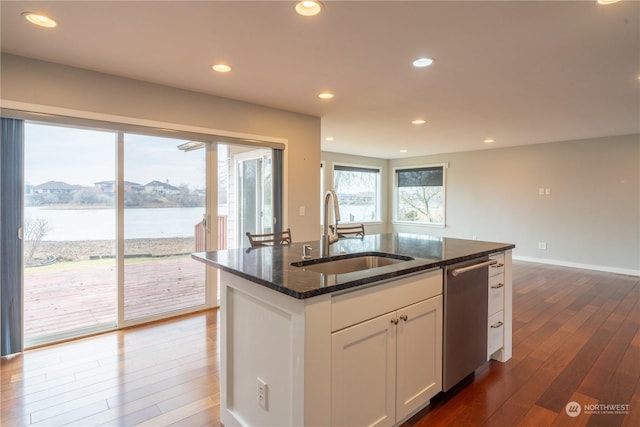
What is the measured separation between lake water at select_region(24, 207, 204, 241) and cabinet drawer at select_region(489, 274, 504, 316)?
2910 mm

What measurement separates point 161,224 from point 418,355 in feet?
9.25

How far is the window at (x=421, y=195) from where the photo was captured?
8242 millimetres

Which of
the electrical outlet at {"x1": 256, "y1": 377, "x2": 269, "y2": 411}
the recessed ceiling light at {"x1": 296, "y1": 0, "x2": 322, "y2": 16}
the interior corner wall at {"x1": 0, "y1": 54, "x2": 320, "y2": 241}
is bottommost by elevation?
the electrical outlet at {"x1": 256, "y1": 377, "x2": 269, "y2": 411}

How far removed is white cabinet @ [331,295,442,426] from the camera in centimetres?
147

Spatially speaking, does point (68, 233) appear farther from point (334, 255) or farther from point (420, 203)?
point (420, 203)

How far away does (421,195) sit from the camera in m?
8.65

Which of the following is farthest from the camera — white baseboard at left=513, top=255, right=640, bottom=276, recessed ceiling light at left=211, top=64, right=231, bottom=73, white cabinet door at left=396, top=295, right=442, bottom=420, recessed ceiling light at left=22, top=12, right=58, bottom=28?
white baseboard at left=513, top=255, right=640, bottom=276

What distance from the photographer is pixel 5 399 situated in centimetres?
206

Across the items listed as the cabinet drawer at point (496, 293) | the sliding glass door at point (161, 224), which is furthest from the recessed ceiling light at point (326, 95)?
the cabinet drawer at point (496, 293)

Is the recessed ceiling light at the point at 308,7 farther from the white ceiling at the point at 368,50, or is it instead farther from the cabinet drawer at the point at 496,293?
the cabinet drawer at the point at 496,293

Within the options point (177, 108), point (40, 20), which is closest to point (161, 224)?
point (177, 108)

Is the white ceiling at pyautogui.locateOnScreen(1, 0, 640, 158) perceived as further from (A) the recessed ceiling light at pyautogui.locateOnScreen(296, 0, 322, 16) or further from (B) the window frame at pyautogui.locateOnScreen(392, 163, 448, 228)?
(B) the window frame at pyautogui.locateOnScreen(392, 163, 448, 228)

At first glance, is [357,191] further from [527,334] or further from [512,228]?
[527,334]

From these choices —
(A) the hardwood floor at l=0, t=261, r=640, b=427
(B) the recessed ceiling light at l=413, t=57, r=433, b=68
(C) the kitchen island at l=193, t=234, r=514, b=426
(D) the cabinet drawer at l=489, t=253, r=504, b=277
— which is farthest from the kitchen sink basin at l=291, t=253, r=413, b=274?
(B) the recessed ceiling light at l=413, t=57, r=433, b=68
